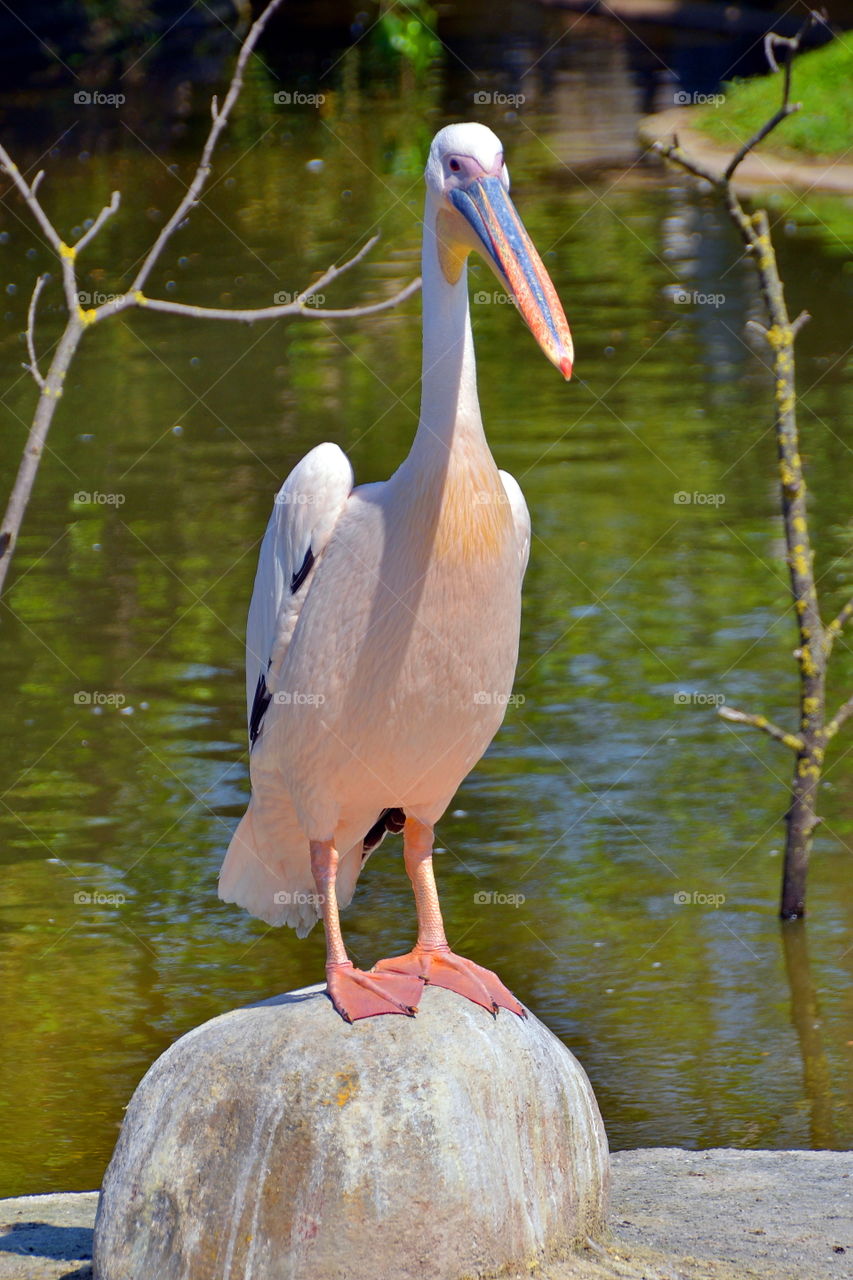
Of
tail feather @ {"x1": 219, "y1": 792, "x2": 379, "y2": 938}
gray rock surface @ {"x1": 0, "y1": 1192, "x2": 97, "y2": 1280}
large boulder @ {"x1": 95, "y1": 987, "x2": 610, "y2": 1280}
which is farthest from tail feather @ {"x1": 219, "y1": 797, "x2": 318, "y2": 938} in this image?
gray rock surface @ {"x1": 0, "y1": 1192, "x2": 97, "y2": 1280}

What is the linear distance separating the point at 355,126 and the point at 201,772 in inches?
891

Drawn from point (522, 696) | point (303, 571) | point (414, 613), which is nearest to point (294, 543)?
point (303, 571)

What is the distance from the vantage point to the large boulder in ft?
15.5

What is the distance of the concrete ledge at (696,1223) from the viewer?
5148 mm

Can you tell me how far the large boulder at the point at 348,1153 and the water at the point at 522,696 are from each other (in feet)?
5.20

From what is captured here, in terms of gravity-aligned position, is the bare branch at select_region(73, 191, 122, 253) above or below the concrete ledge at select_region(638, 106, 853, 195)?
below

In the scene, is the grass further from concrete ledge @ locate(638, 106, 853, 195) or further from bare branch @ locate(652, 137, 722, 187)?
bare branch @ locate(652, 137, 722, 187)

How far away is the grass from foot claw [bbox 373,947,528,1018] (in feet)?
62.1

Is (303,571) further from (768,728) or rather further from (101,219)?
(768,728)

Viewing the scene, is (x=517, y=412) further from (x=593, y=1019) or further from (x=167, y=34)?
(x=167, y=34)

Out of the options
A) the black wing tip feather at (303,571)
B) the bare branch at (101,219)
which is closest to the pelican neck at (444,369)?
the black wing tip feather at (303,571)

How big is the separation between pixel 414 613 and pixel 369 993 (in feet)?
3.42

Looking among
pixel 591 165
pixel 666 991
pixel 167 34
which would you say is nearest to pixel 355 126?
pixel 591 165

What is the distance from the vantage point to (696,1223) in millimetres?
5559
